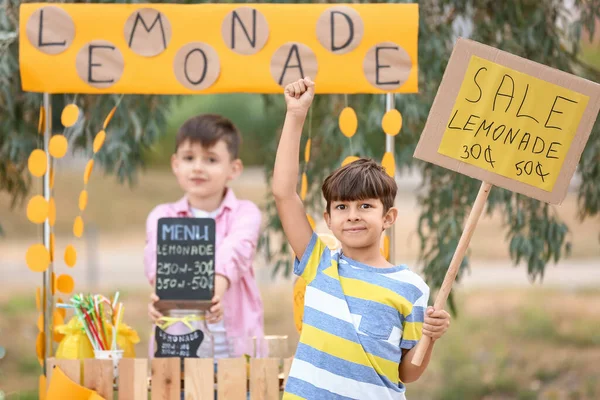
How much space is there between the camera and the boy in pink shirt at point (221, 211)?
10.8ft

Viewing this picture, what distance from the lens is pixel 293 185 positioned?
87.0 inches

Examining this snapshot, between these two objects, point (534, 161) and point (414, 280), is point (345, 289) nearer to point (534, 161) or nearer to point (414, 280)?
point (414, 280)

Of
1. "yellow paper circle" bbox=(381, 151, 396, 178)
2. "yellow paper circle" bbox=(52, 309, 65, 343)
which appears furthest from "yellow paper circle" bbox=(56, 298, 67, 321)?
"yellow paper circle" bbox=(381, 151, 396, 178)

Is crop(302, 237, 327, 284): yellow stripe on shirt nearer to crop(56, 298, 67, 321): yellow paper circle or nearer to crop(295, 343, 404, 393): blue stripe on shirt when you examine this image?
crop(295, 343, 404, 393): blue stripe on shirt

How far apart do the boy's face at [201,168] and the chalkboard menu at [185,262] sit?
1.01 ft

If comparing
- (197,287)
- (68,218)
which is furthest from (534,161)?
(68,218)

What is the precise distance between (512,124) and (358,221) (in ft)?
1.62

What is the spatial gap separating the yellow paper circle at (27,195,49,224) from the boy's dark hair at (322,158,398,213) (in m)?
1.49

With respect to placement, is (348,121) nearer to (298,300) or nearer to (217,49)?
(217,49)

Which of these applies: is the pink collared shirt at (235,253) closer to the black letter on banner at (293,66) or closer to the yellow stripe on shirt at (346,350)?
the black letter on banner at (293,66)

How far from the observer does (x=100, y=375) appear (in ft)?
9.60

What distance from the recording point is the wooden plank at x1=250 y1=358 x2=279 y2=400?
9.45 ft

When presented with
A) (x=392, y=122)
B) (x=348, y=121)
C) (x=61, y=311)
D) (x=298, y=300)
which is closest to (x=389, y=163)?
(x=392, y=122)

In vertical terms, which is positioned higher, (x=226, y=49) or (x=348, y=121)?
(x=226, y=49)
